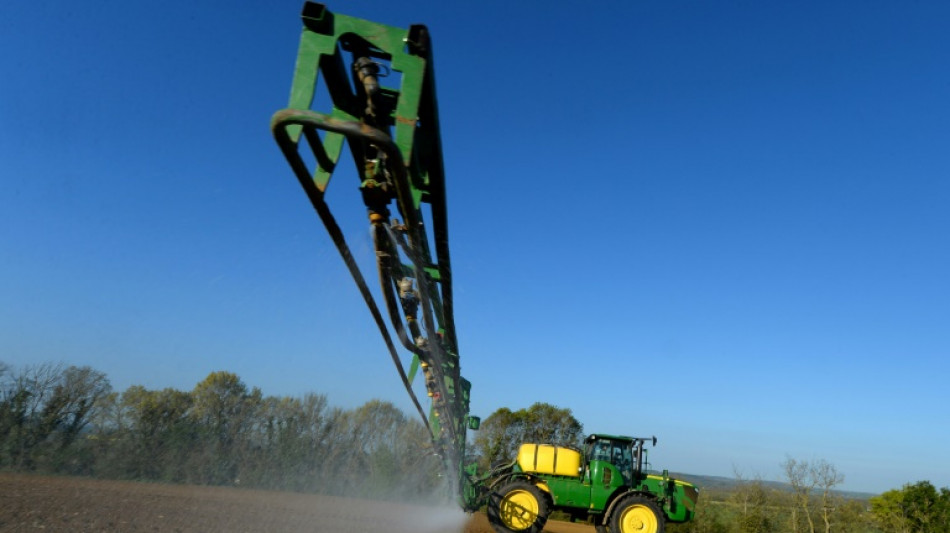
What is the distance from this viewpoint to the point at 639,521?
1423cm

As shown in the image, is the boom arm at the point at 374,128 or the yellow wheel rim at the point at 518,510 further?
the yellow wheel rim at the point at 518,510

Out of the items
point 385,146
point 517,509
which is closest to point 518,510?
point 517,509

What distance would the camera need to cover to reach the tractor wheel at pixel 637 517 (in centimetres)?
1416

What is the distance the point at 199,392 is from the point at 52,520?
27720mm

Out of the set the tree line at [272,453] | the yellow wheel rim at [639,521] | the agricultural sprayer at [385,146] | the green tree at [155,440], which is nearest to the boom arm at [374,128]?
the agricultural sprayer at [385,146]

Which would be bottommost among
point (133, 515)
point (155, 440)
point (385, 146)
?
point (133, 515)

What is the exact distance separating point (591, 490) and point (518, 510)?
193 cm

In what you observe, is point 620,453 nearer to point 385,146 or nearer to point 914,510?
point 385,146

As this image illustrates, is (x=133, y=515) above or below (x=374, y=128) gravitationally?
below

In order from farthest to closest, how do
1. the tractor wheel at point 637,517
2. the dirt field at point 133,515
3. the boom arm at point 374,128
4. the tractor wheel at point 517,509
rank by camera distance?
1. the tractor wheel at point 517,509
2. the tractor wheel at point 637,517
3. the dirt field at point 133,515
4. the boom arm at point 374,128

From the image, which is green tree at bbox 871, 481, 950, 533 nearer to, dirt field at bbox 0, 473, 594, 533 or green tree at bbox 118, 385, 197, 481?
dirt field at bbox 0, 473, 594, 533

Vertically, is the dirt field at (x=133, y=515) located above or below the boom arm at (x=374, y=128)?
below

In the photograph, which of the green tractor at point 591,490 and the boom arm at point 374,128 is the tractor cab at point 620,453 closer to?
the green tractor at point 591,490

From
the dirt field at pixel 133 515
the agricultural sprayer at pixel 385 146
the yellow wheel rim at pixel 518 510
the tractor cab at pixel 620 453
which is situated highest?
the agricultural sprayer at pixel 385 146
